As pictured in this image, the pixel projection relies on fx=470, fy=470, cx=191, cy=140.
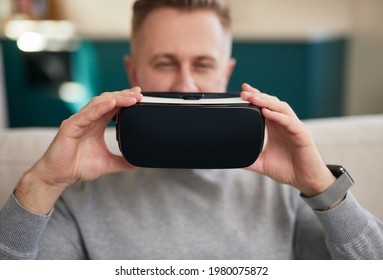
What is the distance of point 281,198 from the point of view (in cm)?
105

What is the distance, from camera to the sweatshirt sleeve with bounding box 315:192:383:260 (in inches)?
34.3

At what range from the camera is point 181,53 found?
3.47 feet

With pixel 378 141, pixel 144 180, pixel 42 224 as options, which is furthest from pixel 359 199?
pixel 42 224

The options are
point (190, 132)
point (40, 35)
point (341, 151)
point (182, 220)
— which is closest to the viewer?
point (190, 132)

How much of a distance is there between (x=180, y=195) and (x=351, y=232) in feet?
1.19

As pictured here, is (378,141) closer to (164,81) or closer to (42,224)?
(164,81)

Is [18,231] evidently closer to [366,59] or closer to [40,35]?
[40,35]

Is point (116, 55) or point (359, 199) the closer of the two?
point (359, 199)

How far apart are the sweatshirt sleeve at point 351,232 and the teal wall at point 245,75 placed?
234cm

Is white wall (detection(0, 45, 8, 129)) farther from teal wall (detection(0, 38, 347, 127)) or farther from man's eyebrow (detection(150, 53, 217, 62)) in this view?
man's eyebrow (detection(150, 53, 217, 62))

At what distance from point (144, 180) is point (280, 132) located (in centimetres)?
33

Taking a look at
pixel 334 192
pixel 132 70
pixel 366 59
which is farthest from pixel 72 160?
pixel 366 59

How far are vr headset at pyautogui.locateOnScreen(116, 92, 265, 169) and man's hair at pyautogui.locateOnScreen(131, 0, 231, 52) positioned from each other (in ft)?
1.33

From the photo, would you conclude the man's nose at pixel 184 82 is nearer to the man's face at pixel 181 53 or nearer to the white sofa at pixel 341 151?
the man's face at pixel 181 53
